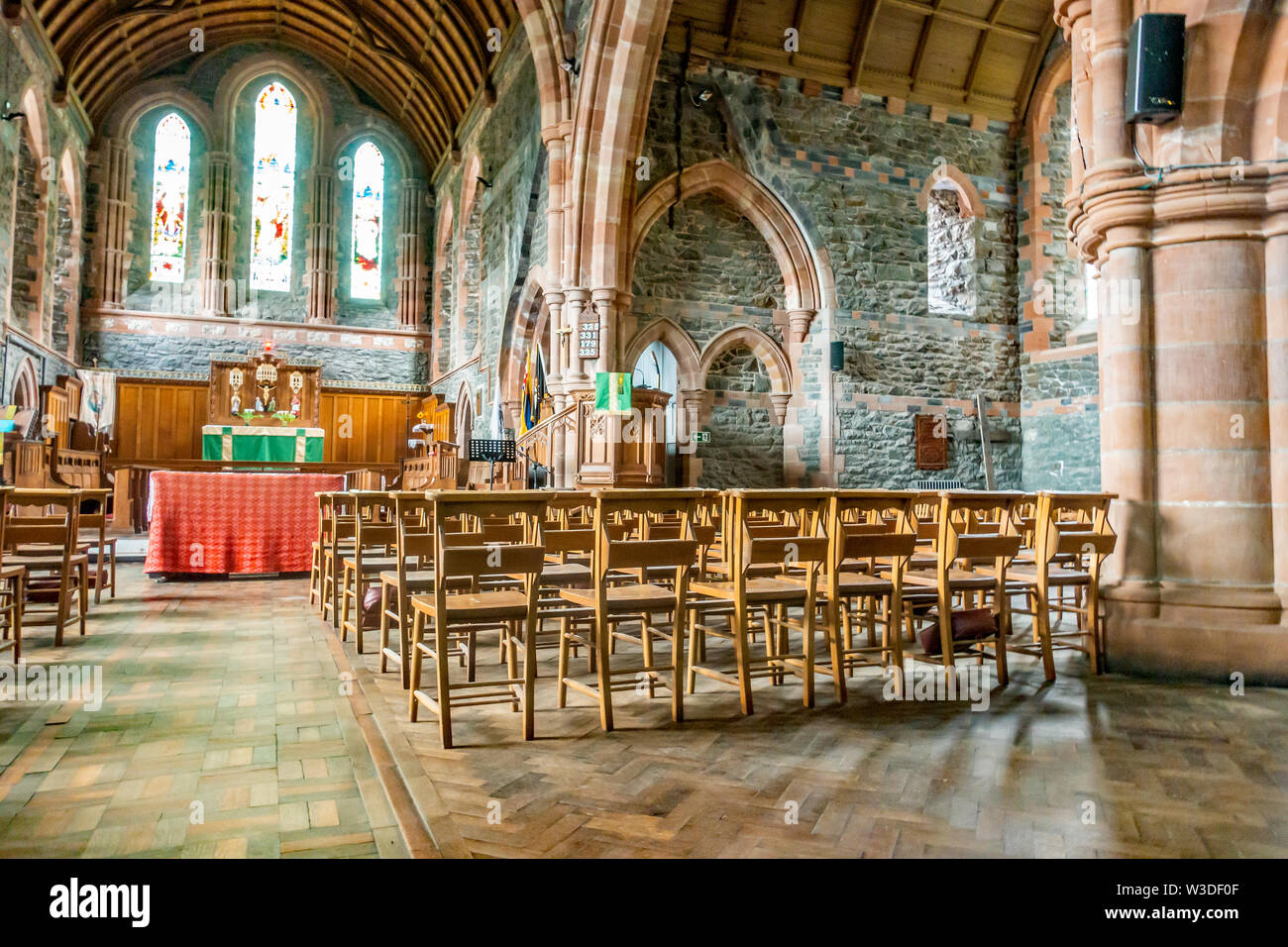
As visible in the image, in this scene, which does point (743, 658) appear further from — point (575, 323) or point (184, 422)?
point (184, 422)

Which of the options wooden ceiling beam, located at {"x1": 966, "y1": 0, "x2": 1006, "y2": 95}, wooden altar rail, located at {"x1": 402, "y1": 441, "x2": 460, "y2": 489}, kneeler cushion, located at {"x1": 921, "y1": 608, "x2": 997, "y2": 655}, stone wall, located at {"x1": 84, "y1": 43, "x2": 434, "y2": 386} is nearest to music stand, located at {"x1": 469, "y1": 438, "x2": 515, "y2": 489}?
wooden altar rail, located at {"x1": 402, "y1": 441, "x2": 460, "y2": 489}

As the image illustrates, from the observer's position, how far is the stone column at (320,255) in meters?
19.1

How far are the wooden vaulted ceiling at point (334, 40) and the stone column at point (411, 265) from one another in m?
1.39

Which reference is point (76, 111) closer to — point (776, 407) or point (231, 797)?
point (776, 407)

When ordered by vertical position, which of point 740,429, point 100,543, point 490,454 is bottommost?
point 100,543

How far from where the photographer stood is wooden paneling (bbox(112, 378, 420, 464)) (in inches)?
674

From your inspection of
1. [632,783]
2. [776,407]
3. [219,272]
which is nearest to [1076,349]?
[776,407]

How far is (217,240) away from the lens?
18250 millimetres

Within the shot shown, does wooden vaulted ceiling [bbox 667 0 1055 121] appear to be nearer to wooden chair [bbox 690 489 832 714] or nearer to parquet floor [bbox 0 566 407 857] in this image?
wooden chair [bbox 690 489 832 714]

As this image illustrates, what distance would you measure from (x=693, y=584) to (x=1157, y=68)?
3.47 metres

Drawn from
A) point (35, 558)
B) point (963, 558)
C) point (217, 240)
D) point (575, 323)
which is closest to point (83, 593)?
point (35, 558)

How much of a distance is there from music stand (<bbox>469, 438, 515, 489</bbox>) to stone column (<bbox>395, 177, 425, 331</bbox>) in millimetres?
8366
